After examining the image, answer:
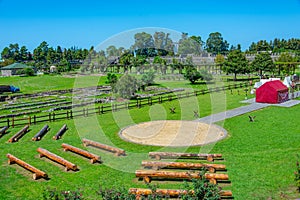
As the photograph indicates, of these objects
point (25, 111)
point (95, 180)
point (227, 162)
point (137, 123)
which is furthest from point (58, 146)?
point (25, 111)

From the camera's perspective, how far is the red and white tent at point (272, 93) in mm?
27453

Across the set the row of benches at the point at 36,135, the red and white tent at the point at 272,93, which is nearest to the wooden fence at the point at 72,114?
the row of benches at the point at 36,135

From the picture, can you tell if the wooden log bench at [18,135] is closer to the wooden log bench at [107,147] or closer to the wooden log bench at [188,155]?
the wooden log bench at [107,147]

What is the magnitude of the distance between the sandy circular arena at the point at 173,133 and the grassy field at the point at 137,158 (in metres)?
0.63

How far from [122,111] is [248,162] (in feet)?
→ 48.8

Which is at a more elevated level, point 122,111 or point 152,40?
point 152,40

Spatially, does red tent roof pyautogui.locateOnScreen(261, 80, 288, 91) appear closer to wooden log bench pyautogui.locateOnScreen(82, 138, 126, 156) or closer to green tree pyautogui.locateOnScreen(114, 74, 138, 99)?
green tree pyautogui.locateOnScreen(114, 74, 138, 99)

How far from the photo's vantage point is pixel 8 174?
12672 mm

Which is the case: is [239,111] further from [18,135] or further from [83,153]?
[18,135]

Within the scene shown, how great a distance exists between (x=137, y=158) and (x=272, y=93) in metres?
17.8

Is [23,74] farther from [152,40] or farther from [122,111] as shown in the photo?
[152,40]

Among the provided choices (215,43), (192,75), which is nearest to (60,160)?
(192,75)

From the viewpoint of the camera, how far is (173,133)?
59.7ft

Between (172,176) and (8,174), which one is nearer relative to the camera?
(172,176)
